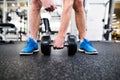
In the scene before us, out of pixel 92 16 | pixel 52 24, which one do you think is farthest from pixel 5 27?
pixel 92 16

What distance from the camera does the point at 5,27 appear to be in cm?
344

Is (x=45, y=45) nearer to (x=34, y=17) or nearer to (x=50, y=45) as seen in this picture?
(x=50, y=45)

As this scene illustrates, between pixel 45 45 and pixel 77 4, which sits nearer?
pixel 45 45

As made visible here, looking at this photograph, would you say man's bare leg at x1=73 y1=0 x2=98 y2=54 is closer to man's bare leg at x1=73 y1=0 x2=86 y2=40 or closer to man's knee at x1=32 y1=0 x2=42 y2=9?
man's bare leg at x1=73 y1=0 x2=86 y2=40

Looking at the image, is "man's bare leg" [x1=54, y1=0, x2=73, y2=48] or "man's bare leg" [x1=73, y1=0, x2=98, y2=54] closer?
"man's bare leg" [x1=54, y1=0, x2=73, y2=48]

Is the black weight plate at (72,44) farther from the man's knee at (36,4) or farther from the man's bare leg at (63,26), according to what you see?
the man's knee at (36,4)

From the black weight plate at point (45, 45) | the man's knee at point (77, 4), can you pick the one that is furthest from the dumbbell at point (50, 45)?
the man's knee at point (77, 4)

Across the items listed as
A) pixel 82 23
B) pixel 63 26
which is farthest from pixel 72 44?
pixel 82 23

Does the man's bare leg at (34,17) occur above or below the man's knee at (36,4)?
below

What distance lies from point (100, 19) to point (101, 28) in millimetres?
216

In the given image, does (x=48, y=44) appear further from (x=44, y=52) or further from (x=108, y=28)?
(x=108, y=28)

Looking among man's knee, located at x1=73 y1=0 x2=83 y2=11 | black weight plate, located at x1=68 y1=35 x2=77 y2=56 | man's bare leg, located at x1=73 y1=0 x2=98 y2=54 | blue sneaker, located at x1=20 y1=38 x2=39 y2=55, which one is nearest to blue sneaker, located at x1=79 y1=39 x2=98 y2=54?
man's bare leg, located at x1=73 y1=0 x2=98 y2=54

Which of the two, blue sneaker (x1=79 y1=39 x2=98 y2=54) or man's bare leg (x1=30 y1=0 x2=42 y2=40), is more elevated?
man's bare leg (x1=30 y1=0 x2=42 y2=40)

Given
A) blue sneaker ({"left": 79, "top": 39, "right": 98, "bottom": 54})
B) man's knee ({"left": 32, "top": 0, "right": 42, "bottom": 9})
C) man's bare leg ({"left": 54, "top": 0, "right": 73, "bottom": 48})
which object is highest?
man's knee ({"left": 32, "top": 0, "right": 42, "bottom": 9})
